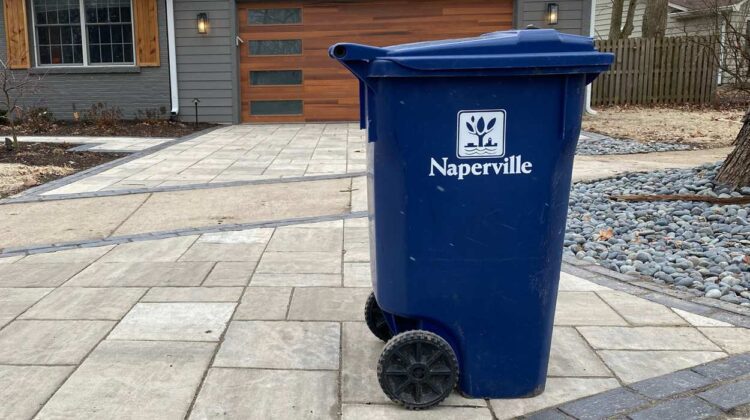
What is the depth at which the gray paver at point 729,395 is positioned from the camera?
8.73 feet

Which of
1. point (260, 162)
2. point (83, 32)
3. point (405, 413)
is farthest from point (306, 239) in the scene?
point (83, 32)

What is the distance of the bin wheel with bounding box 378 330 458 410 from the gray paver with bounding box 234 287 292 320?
1.13 m

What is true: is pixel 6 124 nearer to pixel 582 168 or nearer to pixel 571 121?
pixel 582 168

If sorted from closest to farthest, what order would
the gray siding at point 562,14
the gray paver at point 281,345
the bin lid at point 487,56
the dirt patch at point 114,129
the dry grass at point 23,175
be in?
1. the bin lid at point 487,56
2. the gray paver at point 281,345
3. the dry grass at point 23,175
4. the dirt patch at point 114,129
5. the gray siding at point 562,14

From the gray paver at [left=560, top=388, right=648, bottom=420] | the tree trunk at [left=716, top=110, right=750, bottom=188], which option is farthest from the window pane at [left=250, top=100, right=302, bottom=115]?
the gray paver at [left=560, top=388, right=648, bottom=420]

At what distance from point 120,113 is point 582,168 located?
9.80 meters

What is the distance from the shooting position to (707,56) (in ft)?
52.4

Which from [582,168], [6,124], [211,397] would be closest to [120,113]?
[6,124]

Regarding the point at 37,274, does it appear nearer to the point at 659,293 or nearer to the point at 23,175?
the point at 659,293

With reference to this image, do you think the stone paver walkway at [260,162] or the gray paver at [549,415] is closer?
the gray paver at [549,415]

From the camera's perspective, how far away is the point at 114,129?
1284cm

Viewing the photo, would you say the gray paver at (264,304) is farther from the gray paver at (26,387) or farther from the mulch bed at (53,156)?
the mulch bed at (53,156)

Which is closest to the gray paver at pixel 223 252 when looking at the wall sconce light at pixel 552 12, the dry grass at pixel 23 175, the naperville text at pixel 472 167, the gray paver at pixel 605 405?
the naperville text at pixel 472 167

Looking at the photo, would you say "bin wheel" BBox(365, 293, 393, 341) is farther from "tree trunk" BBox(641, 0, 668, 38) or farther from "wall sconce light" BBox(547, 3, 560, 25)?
"tree trunk" BBox(641, 0, 668, 38)
